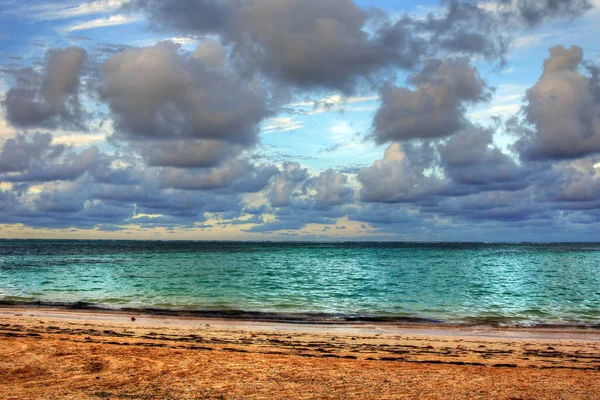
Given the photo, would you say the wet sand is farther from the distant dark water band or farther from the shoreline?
the distant dark water band

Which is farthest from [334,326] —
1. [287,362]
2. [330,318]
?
[287,362]

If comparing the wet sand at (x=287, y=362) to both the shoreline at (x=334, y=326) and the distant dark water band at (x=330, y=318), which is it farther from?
the distant dark water band at (x=330, y=318)

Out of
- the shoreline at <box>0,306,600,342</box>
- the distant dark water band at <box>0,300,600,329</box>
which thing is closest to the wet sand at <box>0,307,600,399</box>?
the shoreline at <box>0,306,600,342</box>

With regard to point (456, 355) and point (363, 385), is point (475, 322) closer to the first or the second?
point (456, 355)

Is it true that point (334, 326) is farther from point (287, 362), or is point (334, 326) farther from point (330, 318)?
point (287, 362)

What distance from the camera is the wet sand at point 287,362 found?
36.3 feet

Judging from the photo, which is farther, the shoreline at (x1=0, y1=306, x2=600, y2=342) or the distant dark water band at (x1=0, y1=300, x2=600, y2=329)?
the distant dark water band at (x1=0, y1=300, x2=600, y2=329)

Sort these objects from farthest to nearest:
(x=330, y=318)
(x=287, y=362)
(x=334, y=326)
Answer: (x=330, y=318) < (x=334, y=326) < (x=287, y=362)

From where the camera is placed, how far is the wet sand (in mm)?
11078

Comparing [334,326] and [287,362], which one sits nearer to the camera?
[287,362]

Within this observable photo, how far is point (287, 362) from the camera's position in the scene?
1411cm

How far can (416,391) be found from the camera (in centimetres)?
1118

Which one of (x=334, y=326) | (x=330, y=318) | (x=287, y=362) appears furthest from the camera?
(x=330, y=318)

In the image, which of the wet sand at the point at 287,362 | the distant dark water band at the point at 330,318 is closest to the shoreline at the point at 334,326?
the wet sand at the point at 287,362
